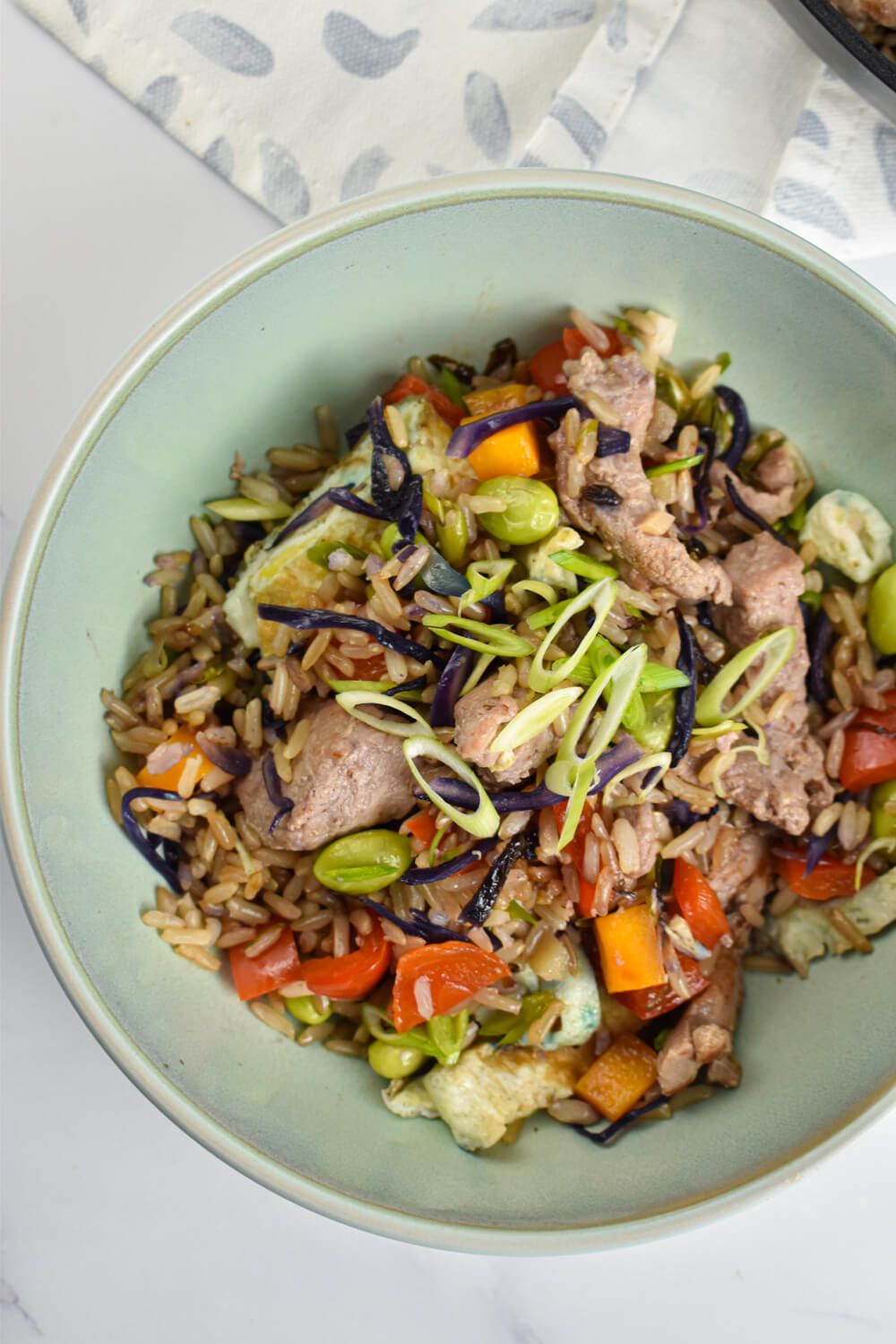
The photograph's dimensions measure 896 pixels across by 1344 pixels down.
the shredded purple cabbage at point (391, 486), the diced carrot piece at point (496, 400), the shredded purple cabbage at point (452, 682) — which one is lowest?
the shredded purple cabbage at point (452, 682)

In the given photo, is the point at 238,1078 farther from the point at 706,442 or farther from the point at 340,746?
the point at 706,442

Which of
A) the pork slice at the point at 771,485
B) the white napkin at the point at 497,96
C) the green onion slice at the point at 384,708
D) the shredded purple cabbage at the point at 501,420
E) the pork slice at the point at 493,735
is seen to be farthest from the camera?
the white napkin at the point at 497,96

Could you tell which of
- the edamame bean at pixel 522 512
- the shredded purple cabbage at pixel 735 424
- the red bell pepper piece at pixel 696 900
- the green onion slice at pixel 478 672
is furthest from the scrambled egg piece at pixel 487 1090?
the shredded purple cabbage at pixel 735 424

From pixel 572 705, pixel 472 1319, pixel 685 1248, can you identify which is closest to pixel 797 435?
pixel 572 705

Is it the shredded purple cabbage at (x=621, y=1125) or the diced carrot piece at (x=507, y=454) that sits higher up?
the diced carrot piece at (x=507, y=454)

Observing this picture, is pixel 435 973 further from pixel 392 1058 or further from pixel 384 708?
pixel 384 708

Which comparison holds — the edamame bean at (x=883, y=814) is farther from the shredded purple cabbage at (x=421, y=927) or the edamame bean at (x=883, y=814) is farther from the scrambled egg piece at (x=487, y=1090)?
the shredded purple cabbage at (x=421, y=927)

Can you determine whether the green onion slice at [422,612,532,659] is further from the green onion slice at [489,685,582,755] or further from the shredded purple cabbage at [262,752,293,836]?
the shredded purple cabbage at [262,752,293,836]
